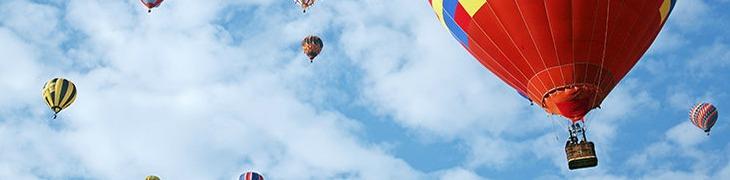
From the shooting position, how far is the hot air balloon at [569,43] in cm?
2131

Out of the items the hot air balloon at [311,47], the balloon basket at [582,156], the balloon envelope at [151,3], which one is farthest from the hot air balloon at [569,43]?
the hot air balloon at [311,47]

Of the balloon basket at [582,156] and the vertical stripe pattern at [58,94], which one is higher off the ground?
the vertical stripe pattern at [58,94]

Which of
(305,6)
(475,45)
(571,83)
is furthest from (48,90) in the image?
(571,83)

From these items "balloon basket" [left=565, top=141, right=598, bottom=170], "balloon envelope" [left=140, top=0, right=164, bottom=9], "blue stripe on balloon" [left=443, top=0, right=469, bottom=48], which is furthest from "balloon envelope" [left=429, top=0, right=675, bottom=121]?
"balloon envelope" [left=140, top=0, right=164, bottom=9]

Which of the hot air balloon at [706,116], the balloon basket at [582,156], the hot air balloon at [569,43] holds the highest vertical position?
the hot air balloon at [706,116]

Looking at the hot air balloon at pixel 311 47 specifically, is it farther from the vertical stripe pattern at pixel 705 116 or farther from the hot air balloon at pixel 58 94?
the vertical stripe pattern at pixel 705 116

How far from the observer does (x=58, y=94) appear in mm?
36312

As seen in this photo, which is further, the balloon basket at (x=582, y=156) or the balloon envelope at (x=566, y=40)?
the balloon basket at (x=582, y=156)

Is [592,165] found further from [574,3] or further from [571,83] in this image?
[574,3]

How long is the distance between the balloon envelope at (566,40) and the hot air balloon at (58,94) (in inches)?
725

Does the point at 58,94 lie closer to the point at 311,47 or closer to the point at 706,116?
the point at 311,47

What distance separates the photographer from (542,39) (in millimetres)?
21562

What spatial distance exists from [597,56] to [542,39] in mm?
1142

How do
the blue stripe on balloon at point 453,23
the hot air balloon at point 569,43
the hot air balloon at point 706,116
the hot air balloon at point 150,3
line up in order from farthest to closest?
the hot air balloon at point 706,116
the hot air balloon at point 150,3
the blue stripe on balloon at point 453,23
the hot air balloon at point 569,43
